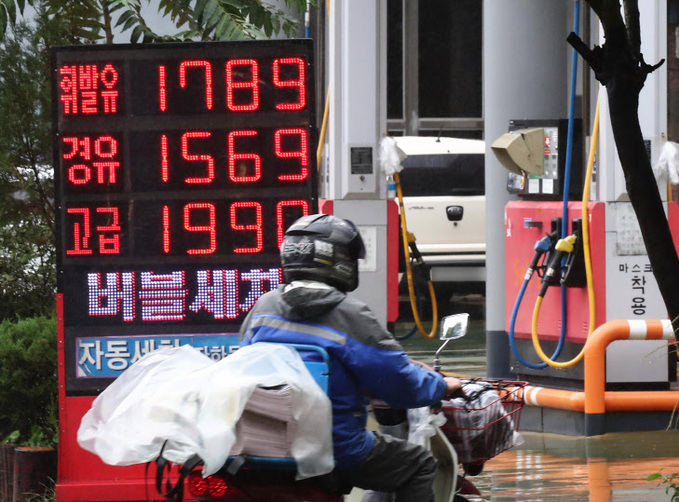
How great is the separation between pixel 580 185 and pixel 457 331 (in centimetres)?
573

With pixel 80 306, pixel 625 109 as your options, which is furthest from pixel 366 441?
pixel 80 306

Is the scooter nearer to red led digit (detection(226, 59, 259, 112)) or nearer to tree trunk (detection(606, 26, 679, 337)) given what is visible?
tree trunk (detection(606, 26, 679, 337))

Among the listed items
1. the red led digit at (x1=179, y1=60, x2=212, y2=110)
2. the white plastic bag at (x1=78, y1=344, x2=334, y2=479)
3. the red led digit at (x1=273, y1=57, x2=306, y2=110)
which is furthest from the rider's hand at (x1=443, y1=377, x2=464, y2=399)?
the red led digit at (x1=179, y1=60, x2=212, y2=110)

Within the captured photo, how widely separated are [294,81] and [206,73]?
17.5 inches

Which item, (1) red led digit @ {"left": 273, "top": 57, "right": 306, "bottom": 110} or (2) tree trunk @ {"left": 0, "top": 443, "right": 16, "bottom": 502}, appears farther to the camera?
(2) tree trunk @ {"left": 0, "top": 443, "right": 16, "bottom": 502}

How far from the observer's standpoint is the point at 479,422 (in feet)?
18.6

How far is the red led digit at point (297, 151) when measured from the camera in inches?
297

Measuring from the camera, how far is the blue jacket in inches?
200

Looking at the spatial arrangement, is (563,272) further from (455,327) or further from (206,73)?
(455,327)

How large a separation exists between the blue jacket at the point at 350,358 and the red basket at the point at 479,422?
501mm

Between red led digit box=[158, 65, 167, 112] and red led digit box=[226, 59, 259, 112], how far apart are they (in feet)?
1.03

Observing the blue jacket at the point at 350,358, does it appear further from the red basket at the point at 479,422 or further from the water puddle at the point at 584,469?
the water puddle at the point at 584,469

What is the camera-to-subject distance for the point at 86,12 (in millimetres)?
9875

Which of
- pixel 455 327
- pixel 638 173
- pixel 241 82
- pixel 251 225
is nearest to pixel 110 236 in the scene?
Result: pixel 251 225
